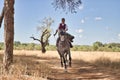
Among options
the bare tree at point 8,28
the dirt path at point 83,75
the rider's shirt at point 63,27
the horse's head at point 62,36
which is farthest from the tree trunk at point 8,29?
the rider's shirt at point 63,27

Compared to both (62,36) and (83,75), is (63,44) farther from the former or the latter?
(83,75)

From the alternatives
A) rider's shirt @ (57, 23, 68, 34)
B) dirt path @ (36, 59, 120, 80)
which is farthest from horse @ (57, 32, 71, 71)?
dirt path @ (36, 59, 120, 80)

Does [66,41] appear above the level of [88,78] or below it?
above

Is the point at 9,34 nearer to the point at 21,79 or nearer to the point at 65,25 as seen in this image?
the point at 65,25

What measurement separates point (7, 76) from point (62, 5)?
14356 millimetres

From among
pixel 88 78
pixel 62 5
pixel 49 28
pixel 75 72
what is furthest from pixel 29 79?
pixel 49 28

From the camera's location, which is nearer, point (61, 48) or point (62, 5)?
point (61, 48)

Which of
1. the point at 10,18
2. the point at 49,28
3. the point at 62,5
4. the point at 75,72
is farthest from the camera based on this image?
the point at 49,28

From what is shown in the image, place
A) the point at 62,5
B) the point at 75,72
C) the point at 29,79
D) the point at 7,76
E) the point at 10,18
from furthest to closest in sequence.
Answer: the point at 62,5
the point at 75,72
the point at 10,18
the point at 29,79
the point at 7,76

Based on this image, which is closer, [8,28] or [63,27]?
[8,28]

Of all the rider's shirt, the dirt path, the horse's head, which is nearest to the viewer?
the dirt path

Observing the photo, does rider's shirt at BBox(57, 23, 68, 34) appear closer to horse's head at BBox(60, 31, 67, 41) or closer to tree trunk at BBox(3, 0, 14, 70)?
horse's head at BBox(60, 31, 67, 41)

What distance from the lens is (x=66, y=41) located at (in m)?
20.9

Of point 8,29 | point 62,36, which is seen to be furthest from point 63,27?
point 8,29
